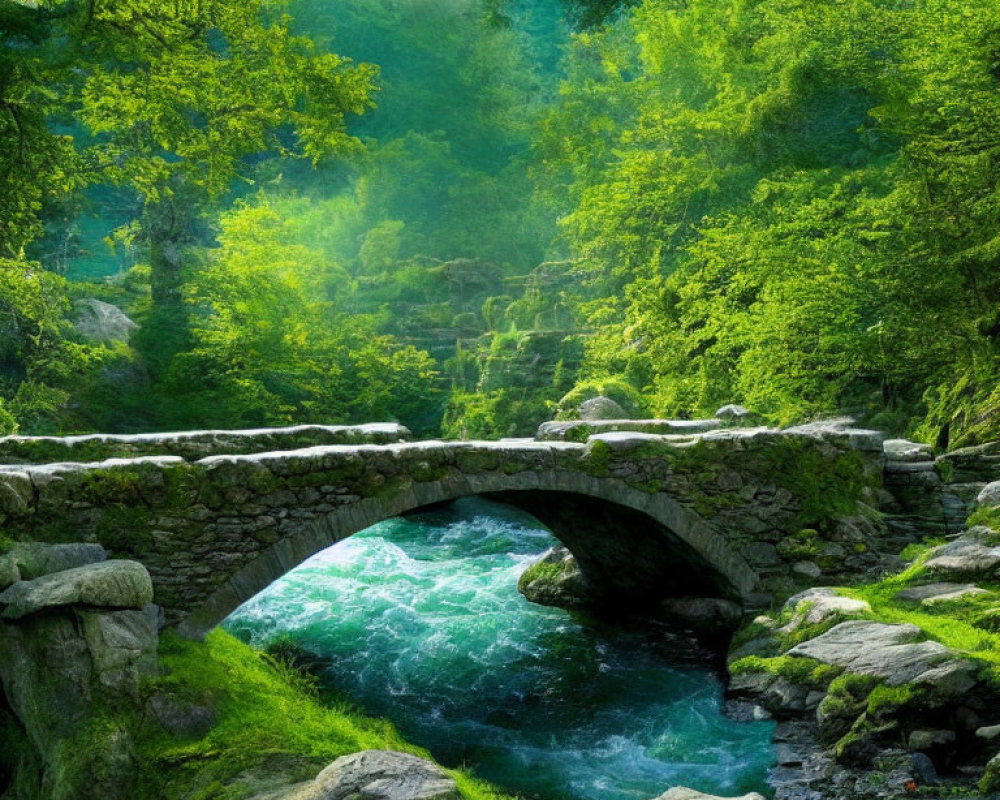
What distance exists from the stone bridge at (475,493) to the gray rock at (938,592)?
59.6 inches

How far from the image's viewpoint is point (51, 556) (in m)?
6.35

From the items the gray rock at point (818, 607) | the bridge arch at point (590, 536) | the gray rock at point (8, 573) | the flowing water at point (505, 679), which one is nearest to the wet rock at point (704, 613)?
the bridge arch at point (590, 536)

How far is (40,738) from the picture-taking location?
5805 mm

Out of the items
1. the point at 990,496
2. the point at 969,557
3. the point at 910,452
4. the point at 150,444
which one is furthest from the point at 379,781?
the point at 910,452

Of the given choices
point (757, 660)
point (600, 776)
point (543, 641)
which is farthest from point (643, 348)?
point (600, 776)

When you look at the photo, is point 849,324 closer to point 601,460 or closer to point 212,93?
point 601,460

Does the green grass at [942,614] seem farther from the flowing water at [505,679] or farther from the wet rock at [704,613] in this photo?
the wet rock at [704,613]

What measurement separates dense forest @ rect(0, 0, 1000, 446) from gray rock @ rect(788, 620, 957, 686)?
527 centimetres

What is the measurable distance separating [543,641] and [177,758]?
18.8 ft

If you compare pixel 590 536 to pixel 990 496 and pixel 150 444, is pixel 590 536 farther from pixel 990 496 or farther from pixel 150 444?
pixel 150 444

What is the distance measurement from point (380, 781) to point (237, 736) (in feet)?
6.63

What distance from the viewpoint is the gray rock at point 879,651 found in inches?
254

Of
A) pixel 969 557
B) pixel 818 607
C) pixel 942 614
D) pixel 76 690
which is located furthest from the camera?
pixel 818 607

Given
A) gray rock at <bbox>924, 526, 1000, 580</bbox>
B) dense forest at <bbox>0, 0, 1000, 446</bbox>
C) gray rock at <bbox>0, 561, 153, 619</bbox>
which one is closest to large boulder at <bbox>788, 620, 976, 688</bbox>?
gray rock at <bbox>924, 526, 1000, 580</bbox>
